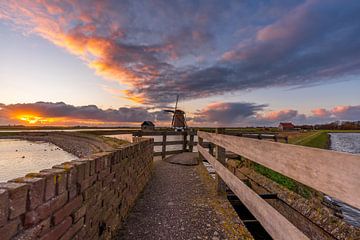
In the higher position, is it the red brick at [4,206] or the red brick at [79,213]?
the red brick at [4,206]

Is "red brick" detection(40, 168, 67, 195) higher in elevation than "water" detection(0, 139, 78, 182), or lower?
higher

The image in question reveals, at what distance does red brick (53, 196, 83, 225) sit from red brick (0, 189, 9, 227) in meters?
0.58

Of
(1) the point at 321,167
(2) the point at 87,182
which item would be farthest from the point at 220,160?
(1) the point at 321,167

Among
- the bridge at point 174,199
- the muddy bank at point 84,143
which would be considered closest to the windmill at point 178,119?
the muddy bank at point 84,143

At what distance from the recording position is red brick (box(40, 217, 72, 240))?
1.79m

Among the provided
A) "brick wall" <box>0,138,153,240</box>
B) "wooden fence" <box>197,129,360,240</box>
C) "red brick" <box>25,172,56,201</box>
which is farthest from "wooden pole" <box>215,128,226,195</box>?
"red brick" <box>25,172,56,201</box>

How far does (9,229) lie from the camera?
1.39 meters

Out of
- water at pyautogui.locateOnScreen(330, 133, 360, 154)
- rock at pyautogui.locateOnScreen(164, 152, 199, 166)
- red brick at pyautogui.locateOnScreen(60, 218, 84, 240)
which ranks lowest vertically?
water at pyautogui.locateOnScreen(330, 133, 360, 154)

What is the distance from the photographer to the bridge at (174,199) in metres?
1.45

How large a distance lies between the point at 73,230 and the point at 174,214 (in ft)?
8.38

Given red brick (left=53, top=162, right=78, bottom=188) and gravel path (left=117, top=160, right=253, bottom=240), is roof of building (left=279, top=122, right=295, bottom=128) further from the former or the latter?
red brick (left=53, top=162, right=78, bottom=188)

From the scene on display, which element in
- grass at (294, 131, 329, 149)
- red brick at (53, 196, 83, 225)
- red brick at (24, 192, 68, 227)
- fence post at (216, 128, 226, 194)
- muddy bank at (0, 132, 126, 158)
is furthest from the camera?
grass at (294, 131, 329, 149)

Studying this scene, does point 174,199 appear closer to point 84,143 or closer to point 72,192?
point 72,192

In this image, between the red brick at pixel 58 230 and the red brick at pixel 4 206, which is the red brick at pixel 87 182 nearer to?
the red brick at pixel 58 230
